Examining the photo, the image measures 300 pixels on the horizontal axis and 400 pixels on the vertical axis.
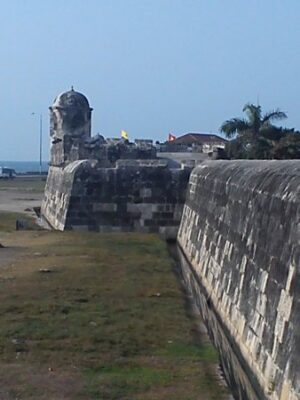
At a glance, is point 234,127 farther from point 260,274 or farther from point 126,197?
point 260,274

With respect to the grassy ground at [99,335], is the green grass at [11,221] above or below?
below

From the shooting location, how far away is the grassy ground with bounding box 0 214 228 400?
308 inches

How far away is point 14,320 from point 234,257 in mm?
2749

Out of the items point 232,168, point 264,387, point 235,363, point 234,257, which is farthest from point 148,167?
point 264,387

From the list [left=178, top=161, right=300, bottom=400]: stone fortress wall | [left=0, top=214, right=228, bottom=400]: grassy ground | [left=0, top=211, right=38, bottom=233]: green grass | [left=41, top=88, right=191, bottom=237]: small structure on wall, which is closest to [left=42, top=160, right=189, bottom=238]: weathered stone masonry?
[left=41, top=88, right=191, bottom=237]: small structure on wall

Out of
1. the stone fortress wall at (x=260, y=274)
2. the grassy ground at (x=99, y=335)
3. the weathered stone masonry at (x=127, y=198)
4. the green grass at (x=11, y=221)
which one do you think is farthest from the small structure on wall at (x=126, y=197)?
the stone fortress wall at (x=260, y=274)

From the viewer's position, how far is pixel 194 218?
19469 millimetres

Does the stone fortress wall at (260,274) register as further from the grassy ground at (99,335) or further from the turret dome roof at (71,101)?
the turret dome roof at (71,101)

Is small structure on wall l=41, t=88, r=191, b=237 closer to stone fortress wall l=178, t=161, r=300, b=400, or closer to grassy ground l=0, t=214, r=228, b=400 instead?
grassy ground l=0, t=214, r=228, b=400

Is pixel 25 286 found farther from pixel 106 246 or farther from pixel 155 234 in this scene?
pixel 155 234

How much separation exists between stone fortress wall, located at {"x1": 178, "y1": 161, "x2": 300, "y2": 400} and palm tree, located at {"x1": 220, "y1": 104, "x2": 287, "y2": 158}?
19.2 m

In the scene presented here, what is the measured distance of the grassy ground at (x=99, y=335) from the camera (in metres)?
7.82

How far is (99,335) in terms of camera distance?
969 cm

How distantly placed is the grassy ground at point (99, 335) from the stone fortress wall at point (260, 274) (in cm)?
45
